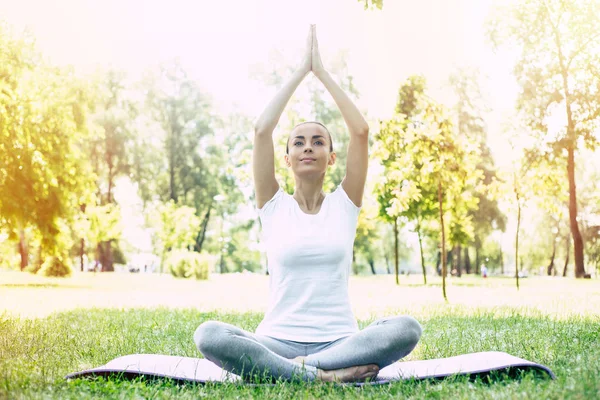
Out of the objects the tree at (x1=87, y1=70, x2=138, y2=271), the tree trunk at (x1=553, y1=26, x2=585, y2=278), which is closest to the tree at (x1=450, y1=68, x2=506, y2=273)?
the tree trunk at (x1=553, y1=26, x2=585, y2=278)

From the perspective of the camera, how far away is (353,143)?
4.15 metres

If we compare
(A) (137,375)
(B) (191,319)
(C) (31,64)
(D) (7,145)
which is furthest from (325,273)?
(C) (31,64)

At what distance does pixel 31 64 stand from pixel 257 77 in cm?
1250

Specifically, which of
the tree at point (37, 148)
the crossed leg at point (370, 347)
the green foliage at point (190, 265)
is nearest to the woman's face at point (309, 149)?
the crossed leg at point (370, 347)

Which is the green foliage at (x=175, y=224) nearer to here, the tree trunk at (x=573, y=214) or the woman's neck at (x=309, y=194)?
the tree trunk at (x=573, y=214)

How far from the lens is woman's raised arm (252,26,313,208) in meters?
4.07

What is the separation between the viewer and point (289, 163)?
13.7 feet

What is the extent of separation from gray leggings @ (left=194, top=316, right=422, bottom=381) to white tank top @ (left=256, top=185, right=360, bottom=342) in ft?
0.42

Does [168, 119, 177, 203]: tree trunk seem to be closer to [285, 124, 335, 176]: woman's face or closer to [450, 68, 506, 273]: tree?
[450, 68, 506, 273]: tree

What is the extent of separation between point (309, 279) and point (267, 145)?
3.08 ft

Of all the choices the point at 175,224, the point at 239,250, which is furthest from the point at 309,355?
the point at 239,250

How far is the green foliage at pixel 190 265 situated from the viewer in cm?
2658

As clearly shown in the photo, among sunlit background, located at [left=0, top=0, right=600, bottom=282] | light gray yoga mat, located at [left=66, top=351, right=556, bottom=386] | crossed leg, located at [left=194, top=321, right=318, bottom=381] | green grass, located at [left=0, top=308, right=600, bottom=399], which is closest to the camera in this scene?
green grass, located at [left=0, top=308, right=600, bottom=399]

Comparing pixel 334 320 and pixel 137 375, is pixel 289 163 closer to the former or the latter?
pixel 334 320
